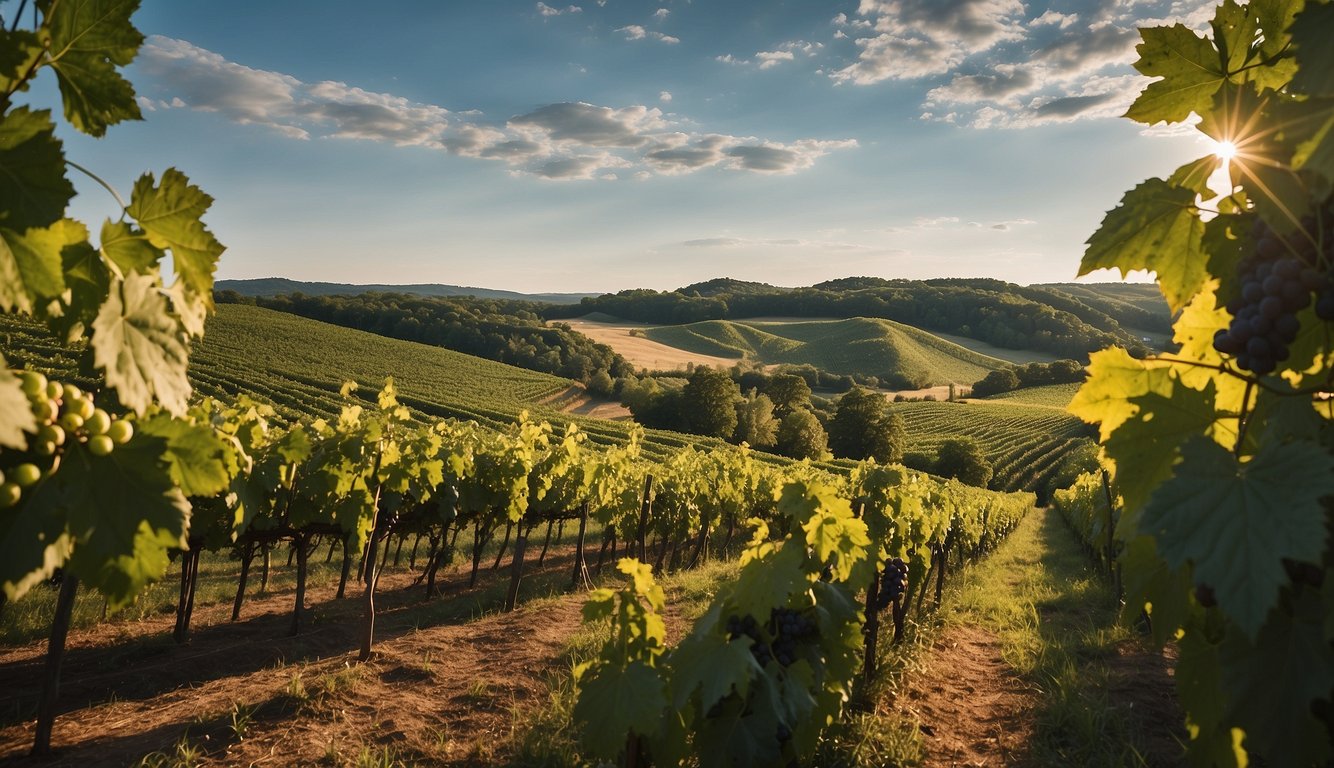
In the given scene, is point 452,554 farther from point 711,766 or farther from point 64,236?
point 64,236

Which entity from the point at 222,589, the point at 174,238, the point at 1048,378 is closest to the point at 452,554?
the point at 222,589

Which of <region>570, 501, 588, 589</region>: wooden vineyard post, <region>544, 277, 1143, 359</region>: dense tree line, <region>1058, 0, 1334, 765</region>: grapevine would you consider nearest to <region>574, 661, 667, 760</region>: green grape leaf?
<region>1058, 0, 1334, 765</region>: grapevine

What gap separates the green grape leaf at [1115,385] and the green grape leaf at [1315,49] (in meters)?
0.77

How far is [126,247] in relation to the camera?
1.62 m

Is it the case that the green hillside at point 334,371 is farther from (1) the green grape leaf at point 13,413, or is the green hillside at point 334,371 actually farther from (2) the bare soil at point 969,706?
(1) the green grape leaf at point 13,413

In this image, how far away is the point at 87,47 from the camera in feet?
5.12

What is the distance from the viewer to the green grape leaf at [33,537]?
1.43 meters

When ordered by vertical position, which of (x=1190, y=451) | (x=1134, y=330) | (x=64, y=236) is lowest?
(x=1190, y=451)

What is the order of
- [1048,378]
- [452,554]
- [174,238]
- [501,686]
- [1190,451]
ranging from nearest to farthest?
1. [1190,451]
2. [174,238]
3. [501,686]
4. [452,554]
5. [1048,378]

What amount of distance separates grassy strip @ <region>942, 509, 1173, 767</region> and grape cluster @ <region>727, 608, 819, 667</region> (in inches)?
101

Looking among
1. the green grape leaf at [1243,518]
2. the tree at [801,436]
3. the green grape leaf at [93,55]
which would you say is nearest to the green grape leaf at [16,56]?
the green grape leaf at [93,55]

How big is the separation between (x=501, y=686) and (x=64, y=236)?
19.9ft

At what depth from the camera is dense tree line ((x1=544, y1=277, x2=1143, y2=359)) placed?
113062 mm

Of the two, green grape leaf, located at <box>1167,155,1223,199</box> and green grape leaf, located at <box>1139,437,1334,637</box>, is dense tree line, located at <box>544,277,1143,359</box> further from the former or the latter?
green grape leaf, located at <box>1139,437,1334,637</box>
